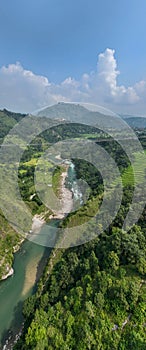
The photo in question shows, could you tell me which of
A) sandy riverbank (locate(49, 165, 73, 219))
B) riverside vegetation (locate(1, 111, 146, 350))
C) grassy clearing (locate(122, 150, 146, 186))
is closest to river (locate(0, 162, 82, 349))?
riverside vegetation (locate(1, 111, 146, 350))

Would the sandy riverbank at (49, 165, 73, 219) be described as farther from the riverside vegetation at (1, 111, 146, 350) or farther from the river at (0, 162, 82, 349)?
the riverside vegetation at (1, 111, 146, 350)

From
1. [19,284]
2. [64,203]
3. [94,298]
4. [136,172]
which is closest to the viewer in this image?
[94,298]

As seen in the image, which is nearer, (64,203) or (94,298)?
(94,298)

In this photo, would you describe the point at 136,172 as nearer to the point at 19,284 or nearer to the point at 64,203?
the point at 64,203

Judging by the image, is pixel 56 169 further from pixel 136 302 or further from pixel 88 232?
pixel 136 302

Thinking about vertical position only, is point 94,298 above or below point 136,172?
below

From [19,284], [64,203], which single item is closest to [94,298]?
[19,284]
